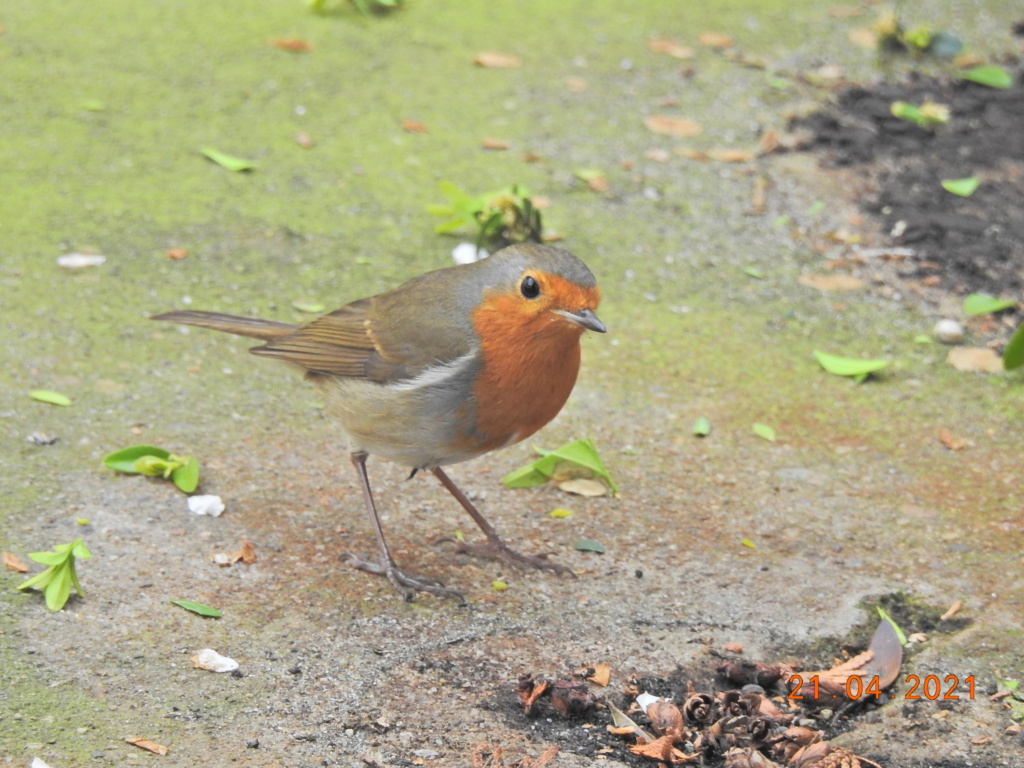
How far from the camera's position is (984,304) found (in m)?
5.47

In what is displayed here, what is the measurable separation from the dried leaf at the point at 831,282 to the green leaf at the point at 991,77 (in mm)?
2158

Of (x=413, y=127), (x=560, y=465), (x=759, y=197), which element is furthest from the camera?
(x=413, y=127)

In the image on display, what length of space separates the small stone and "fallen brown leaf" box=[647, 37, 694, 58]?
2846 mm

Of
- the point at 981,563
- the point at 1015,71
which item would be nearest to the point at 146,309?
the point at 981,563

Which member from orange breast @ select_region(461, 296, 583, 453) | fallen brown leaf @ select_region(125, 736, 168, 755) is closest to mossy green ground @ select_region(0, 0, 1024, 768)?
fallen brown leaf @ select_region(125, 736, 168, 755)

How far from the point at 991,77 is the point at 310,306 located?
4.45 meters

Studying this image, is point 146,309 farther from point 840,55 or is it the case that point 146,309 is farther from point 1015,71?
point 1015,71

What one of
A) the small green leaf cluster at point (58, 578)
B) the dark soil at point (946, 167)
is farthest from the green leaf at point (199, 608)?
the dark soil at point (946, 167)

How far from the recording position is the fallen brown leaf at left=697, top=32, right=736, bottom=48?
758cm

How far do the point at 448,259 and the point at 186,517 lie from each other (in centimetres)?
215

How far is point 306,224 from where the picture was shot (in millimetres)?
5828

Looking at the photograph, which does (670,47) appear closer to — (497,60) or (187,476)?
(497,60)
